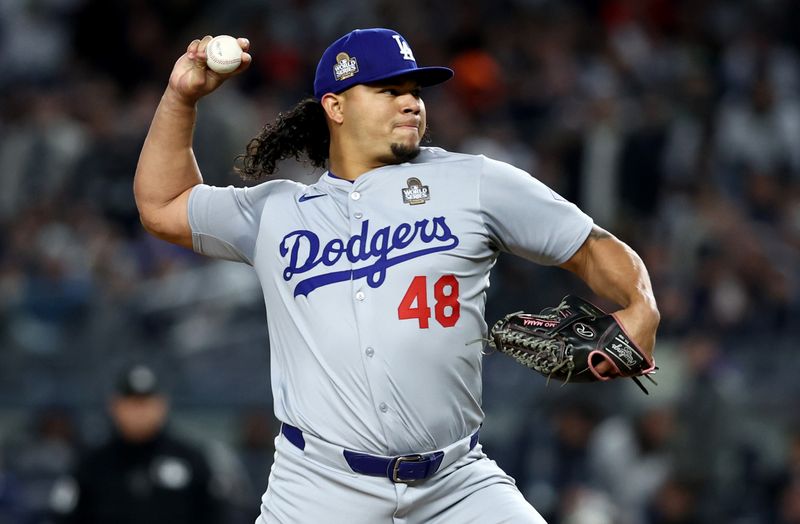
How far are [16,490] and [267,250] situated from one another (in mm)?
5114

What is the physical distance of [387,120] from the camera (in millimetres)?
4348

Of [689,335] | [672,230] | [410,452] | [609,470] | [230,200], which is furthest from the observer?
[672,230]

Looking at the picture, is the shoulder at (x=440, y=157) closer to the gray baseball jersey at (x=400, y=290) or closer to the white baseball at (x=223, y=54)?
the gray baseball jersey at (x=400, y=290)

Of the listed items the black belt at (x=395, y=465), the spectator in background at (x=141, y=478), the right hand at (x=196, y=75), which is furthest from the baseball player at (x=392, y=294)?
the spectator in background at (x=141, y=478)

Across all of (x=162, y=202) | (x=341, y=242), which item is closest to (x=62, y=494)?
(x=162, y=202)

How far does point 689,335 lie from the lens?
372 inches

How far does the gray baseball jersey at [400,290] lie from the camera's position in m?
4.09

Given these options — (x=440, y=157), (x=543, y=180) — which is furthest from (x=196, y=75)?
(x=543, y=180)

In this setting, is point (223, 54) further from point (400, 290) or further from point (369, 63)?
point (400, 290)

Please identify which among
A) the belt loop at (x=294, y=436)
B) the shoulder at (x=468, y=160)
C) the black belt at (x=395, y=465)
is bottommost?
the black belt at (x=395, y=465)

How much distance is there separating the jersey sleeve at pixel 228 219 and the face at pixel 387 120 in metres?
0.36

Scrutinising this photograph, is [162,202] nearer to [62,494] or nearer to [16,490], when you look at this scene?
[62,494]

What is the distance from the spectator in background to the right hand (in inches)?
111

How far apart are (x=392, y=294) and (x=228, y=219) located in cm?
66
